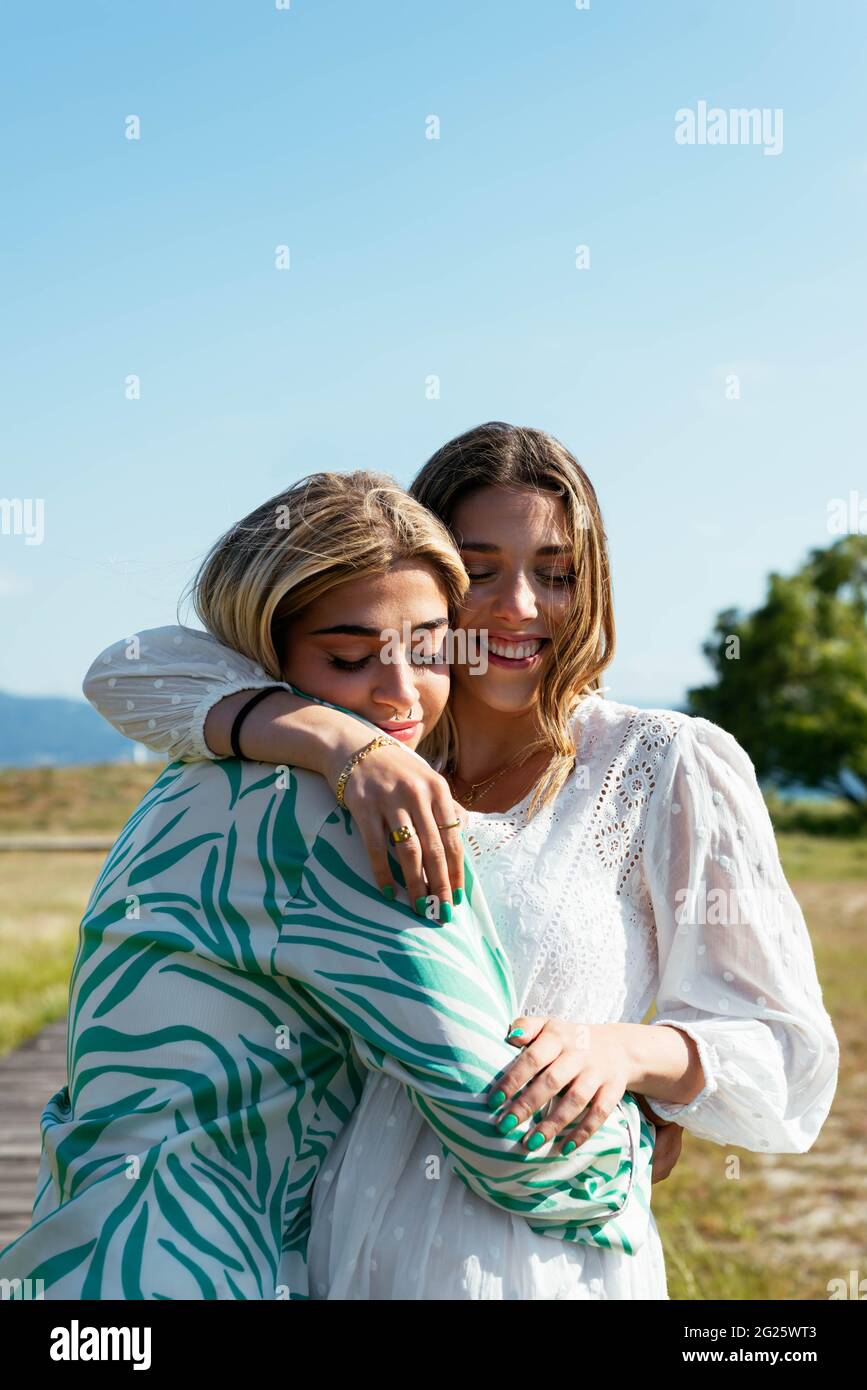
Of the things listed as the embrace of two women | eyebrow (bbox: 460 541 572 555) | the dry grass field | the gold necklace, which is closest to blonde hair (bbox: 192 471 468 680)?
the embrace of two women

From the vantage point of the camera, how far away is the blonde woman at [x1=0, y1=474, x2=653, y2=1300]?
1579 millimetres

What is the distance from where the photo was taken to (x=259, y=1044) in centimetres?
166

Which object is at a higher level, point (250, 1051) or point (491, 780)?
point (491, 780)

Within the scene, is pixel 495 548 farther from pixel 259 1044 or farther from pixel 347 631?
pixel 259 1044

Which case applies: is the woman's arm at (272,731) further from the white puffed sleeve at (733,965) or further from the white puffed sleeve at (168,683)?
the white puffed sleeve at (733,965)

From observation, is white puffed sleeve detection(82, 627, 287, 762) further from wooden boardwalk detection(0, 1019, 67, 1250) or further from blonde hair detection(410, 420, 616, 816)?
wooden boardwalk detection(0, 1019, 67, 1250)

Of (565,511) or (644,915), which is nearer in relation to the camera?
(644,915)

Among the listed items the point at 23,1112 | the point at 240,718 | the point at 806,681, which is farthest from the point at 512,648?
the point at 806,681

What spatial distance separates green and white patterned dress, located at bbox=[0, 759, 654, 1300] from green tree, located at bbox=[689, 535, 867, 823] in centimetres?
3465

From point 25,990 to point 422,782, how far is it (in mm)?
9291

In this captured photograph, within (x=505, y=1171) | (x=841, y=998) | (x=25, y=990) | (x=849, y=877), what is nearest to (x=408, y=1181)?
(x=505, y=1171)

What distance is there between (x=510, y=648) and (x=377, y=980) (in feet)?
3.26

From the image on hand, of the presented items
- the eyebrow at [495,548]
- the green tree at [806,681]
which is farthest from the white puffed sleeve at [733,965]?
the green tree at [806,681]

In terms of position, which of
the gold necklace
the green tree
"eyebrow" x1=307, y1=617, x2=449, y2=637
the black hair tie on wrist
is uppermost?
"eyebrow" x1=307, y1=617, x2=449, y2=637
